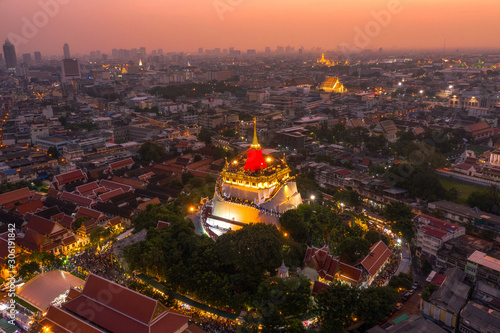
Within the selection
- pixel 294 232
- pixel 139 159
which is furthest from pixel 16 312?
pixel 139 159

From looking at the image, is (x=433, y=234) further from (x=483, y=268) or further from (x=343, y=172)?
(x=343, y=172)

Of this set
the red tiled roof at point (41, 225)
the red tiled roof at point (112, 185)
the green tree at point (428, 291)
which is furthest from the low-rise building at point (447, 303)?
the red tiled roof at point (112, 185)

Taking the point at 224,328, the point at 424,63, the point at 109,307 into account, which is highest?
the point at 424,63

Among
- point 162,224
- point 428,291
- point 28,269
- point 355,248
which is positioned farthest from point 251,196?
point 28,269

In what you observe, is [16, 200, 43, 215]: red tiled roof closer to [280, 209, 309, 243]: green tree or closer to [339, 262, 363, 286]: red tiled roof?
[280, 209, 309, 243]: green tree

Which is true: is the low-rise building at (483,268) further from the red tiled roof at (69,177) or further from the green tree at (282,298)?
the red tiled roof at (69,177)

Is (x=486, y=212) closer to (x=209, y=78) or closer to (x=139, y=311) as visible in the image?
(x=139, y=311)
